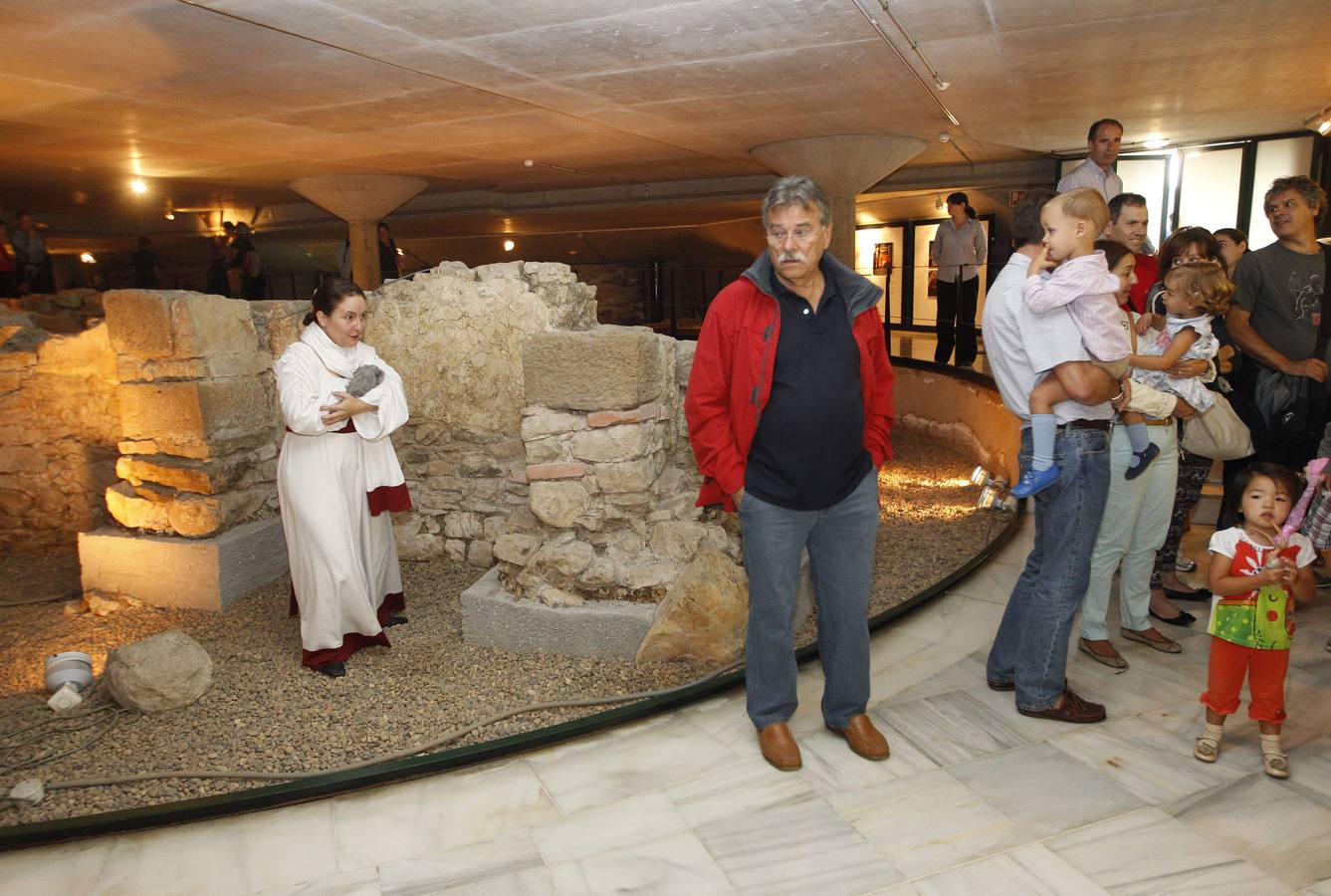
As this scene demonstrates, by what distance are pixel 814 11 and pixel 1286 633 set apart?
4.26 metres

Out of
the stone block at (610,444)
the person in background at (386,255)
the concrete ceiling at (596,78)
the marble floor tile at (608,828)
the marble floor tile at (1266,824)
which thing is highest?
the concrete ceiling at (596,78)

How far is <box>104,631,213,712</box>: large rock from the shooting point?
3721 mm

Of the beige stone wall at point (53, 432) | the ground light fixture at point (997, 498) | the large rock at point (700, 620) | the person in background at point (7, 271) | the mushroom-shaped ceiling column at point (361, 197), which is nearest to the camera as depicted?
the large rock at point (700, 620)

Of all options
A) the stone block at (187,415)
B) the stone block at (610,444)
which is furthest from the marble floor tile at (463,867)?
the stone block at (187,415)

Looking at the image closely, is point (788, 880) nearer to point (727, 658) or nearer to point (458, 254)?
point (727, 658)

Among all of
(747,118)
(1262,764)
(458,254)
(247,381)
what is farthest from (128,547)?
(458,254)

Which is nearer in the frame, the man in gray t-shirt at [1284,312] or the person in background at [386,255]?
the man in gray t-shirt at [1284,312]

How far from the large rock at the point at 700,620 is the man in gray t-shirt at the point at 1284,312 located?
2533 mm

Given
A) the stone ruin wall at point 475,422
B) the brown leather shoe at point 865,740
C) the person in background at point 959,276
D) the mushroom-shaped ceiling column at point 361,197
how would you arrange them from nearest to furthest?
1. the brown leather shoe at point 865,740
2. the stone ruin wall at point 475,422
3. the person in background at point 959,276
4. the mushroom-shaped ceiling column at point 361,197

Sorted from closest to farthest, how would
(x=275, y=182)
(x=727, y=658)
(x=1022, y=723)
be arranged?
(x=1022, y=723), (x=727, y=658), (x=275, y=182)

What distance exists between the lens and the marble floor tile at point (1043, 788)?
8.21 feet

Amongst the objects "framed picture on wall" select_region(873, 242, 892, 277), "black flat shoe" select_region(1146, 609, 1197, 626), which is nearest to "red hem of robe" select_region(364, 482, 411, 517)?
"black flat shoe" select_region(1146, 609, 1197, 626)

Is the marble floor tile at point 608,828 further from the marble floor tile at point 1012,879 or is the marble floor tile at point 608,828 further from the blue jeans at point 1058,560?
the blue jeans at point 1058,560

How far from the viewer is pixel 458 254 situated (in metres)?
21.9
